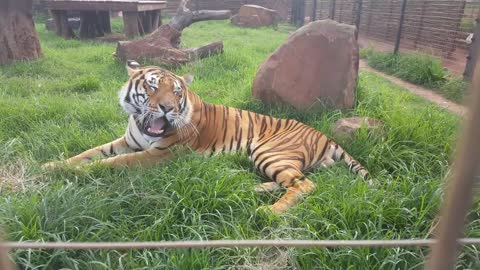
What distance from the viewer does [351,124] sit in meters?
3.06

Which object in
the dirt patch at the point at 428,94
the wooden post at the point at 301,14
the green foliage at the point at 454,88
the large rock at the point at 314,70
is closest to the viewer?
the large rock at the point at 314,70

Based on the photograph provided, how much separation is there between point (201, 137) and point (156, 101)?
41 cm

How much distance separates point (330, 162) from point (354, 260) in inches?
42.1

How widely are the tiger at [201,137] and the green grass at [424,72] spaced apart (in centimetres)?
237

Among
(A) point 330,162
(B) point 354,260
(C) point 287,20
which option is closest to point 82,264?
(B) point 354,260

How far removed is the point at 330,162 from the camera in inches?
109

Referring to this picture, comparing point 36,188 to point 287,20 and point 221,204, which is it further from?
point 287,20

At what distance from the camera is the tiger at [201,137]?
2.57 metres

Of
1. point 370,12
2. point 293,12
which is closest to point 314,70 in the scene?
point 370,12

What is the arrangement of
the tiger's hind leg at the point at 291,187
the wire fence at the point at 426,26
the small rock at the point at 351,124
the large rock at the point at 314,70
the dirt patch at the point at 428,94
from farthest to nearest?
1. the wire fence at the point at 426,26
2. the dirt patch at the point at 428,94
3. the large rock at the point at 314,70
4. the small rock at the point at 351,124
5. the tiger's hind leg at the point at 291,187

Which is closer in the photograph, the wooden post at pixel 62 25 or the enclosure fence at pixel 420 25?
the enclosure fence at pixel 420 25

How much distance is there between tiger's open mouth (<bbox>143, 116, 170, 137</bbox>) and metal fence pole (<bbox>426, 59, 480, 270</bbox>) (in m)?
2.32

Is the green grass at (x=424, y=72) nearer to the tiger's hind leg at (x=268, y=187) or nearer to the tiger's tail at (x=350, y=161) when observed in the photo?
the tiger's tail at (x=350, y=161)

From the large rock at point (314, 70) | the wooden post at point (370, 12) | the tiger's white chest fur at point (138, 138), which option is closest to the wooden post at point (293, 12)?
the wooden post at point (370, 12)
